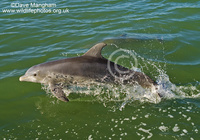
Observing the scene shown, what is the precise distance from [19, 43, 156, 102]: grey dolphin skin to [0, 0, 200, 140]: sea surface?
0.39m

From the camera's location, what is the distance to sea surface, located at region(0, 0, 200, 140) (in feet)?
22.8

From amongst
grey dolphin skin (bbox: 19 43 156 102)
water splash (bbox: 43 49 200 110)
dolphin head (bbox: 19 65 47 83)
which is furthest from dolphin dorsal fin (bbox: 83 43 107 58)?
dolphin head (bbox: 19 65 47 83)

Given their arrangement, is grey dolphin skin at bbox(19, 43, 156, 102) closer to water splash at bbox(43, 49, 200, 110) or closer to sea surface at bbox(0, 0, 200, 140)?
water splash at bbox(43, 49, 200, 110)

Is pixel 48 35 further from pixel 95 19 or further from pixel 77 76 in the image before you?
pixel 77 76

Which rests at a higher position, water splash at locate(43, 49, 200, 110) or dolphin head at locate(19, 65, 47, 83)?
dolphin head at locate(19, 65, 47, 83)

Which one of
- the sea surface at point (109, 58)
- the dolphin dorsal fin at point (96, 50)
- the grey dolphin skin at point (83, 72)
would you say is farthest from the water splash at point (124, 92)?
the dolphin dorsal fin at point (96, 50)

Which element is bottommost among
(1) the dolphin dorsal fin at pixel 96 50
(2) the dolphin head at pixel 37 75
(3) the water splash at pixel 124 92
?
(3) the water splash at pixel 124 92

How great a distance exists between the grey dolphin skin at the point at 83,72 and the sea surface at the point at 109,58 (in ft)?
1.29

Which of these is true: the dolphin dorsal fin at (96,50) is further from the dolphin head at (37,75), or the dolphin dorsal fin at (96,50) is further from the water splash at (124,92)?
the dolphin head at (37,75)

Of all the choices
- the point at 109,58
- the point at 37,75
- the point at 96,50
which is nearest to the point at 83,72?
the point at 96,50

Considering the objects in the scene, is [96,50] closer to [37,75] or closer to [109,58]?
[37,75]

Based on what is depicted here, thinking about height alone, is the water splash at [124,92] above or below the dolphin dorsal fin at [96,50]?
below

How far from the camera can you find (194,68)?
973 centimetres

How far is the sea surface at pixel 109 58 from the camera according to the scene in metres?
6.95
